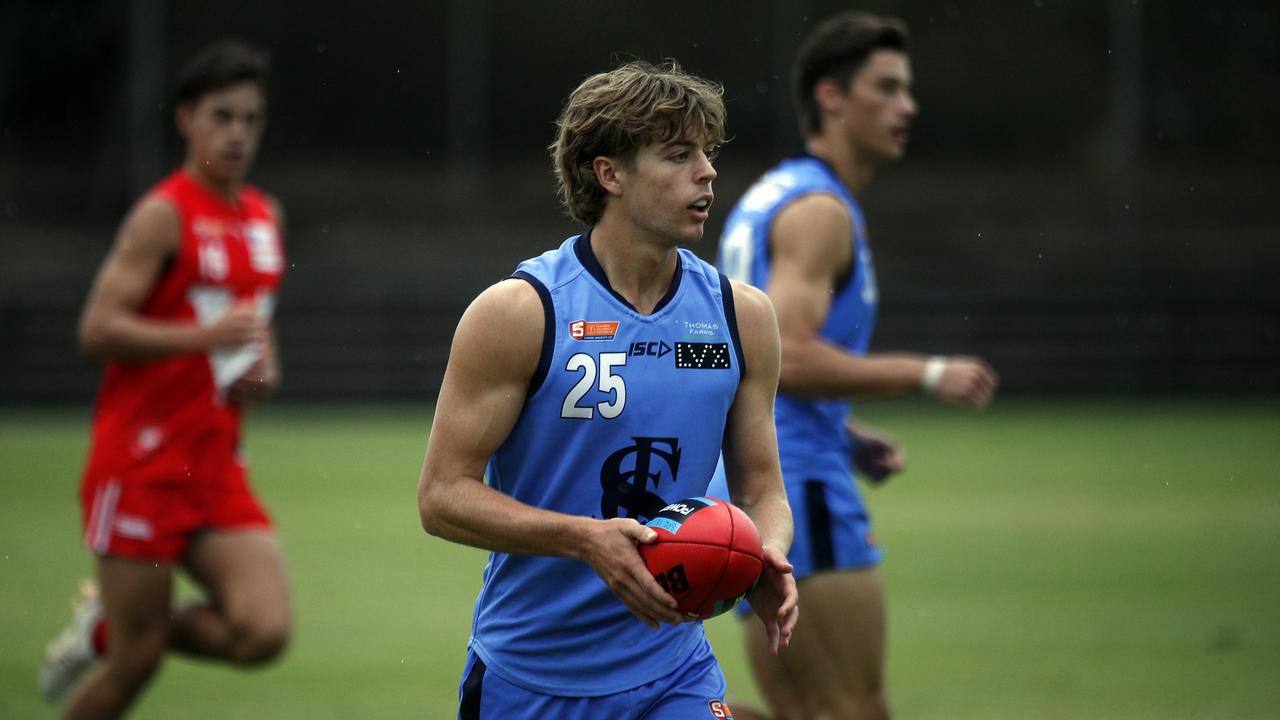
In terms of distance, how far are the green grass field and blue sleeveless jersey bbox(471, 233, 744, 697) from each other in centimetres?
385

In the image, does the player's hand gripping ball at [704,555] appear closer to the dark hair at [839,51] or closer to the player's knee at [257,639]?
the dark hair at [839,51]

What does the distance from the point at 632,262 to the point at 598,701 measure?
1117mm

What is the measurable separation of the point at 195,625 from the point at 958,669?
13.9 feet

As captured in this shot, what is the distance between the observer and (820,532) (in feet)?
18.2

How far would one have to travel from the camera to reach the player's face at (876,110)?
619cm

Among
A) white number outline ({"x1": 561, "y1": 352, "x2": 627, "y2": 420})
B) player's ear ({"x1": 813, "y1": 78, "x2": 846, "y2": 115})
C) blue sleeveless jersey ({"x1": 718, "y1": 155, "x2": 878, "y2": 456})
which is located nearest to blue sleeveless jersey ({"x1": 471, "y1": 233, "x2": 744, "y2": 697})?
white number outline ({"x1": 561, "y1": 352, "x2": 627, "y2": 420})

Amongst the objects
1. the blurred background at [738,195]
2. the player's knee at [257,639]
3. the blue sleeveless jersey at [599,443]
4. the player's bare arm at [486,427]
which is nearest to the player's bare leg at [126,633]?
the player's knee at [257,639]

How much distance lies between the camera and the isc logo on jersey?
3.99 meters

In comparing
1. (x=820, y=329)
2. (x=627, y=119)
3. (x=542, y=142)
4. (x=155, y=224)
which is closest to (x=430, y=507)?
(x=627, y=119)

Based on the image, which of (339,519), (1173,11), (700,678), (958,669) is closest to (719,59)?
(1173,11)

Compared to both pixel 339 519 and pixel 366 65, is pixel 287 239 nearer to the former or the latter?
pixel 366 65

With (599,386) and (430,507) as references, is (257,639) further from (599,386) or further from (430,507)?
(599,386)

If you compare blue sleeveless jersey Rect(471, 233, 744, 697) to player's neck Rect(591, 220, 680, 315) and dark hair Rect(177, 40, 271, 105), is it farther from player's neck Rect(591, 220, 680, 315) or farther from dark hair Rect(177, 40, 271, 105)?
dark hair Rect(177, 40, 271, 105)

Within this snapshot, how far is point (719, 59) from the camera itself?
25.8 metres
